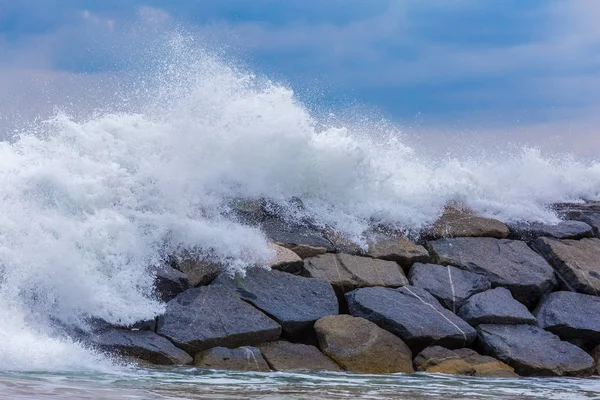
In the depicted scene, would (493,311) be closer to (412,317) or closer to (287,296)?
(412,317)

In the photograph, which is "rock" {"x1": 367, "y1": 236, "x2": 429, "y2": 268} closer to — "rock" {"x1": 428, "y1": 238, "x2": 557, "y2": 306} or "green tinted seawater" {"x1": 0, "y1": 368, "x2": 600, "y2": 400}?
"rock" {"x1": 428, "y1": 238, "x2": 557, "y2": 306}

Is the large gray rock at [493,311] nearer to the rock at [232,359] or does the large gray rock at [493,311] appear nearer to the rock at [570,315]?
the rock at [570,315]

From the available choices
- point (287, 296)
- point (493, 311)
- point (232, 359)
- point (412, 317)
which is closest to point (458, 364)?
point (412, 317)

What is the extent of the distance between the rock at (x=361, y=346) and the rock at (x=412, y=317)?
0.13 meters

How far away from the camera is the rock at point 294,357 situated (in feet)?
23.8

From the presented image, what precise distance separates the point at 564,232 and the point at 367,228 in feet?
8.78

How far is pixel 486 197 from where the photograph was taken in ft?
37.7

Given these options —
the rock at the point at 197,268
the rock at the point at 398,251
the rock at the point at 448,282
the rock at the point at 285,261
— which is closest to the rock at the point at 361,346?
the rock at the point at 285,261

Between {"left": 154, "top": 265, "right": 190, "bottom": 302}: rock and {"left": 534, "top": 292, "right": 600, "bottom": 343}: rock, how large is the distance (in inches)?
146

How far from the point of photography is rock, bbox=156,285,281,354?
730 centimetres

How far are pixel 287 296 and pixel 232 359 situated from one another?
1.09 m

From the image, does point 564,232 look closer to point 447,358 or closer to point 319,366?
point 447,358

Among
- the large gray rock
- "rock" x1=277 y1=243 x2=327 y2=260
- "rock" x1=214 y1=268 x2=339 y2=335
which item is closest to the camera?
"rock" x1=214 y1=268 x2=339 y2=335

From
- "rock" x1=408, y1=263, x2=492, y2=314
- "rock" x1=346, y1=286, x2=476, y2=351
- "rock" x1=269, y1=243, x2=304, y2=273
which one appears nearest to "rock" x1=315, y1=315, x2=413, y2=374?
"rock" x1=346, y1=286, x2=476, y2=351
